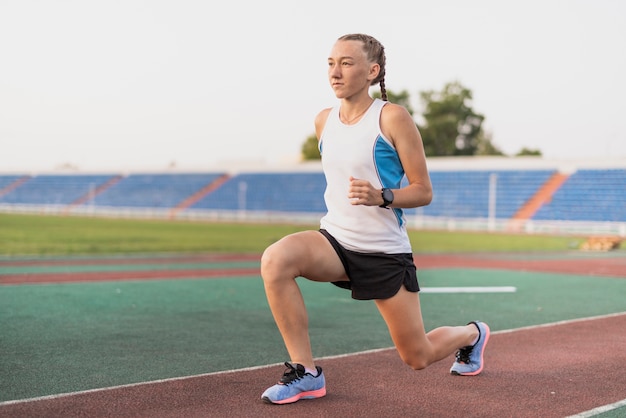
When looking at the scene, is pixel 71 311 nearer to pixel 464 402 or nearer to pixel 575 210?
pixel 464 402

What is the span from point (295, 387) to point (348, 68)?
74.7 inches

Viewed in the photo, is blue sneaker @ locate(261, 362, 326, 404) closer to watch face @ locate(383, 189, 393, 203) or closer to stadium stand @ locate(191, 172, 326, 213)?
watch face @ locate(383, 189, 393, 203)

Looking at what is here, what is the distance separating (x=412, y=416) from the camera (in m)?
4.57

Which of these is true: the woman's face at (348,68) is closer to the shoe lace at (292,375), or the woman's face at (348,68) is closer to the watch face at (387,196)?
the watch face at (387,196)

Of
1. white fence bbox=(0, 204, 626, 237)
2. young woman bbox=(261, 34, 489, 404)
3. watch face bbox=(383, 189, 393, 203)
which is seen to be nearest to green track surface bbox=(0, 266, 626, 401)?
young woman bbox=(261, 34, 489, 404)

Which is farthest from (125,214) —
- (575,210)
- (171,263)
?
(171,263)

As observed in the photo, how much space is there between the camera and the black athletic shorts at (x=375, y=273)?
4.74 m

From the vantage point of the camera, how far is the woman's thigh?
4.69m

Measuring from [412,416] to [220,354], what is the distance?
2.29 metres

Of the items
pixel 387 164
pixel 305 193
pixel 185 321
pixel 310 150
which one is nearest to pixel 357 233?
pixel 387 164

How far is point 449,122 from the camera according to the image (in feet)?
258

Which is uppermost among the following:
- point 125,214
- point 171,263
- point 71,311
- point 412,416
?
point 412,416

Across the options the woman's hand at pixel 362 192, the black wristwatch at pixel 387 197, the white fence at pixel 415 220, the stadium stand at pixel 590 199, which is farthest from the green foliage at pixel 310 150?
the woman's hand at pixel 362 192

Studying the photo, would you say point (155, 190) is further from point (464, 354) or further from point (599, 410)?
point (599, 410)
